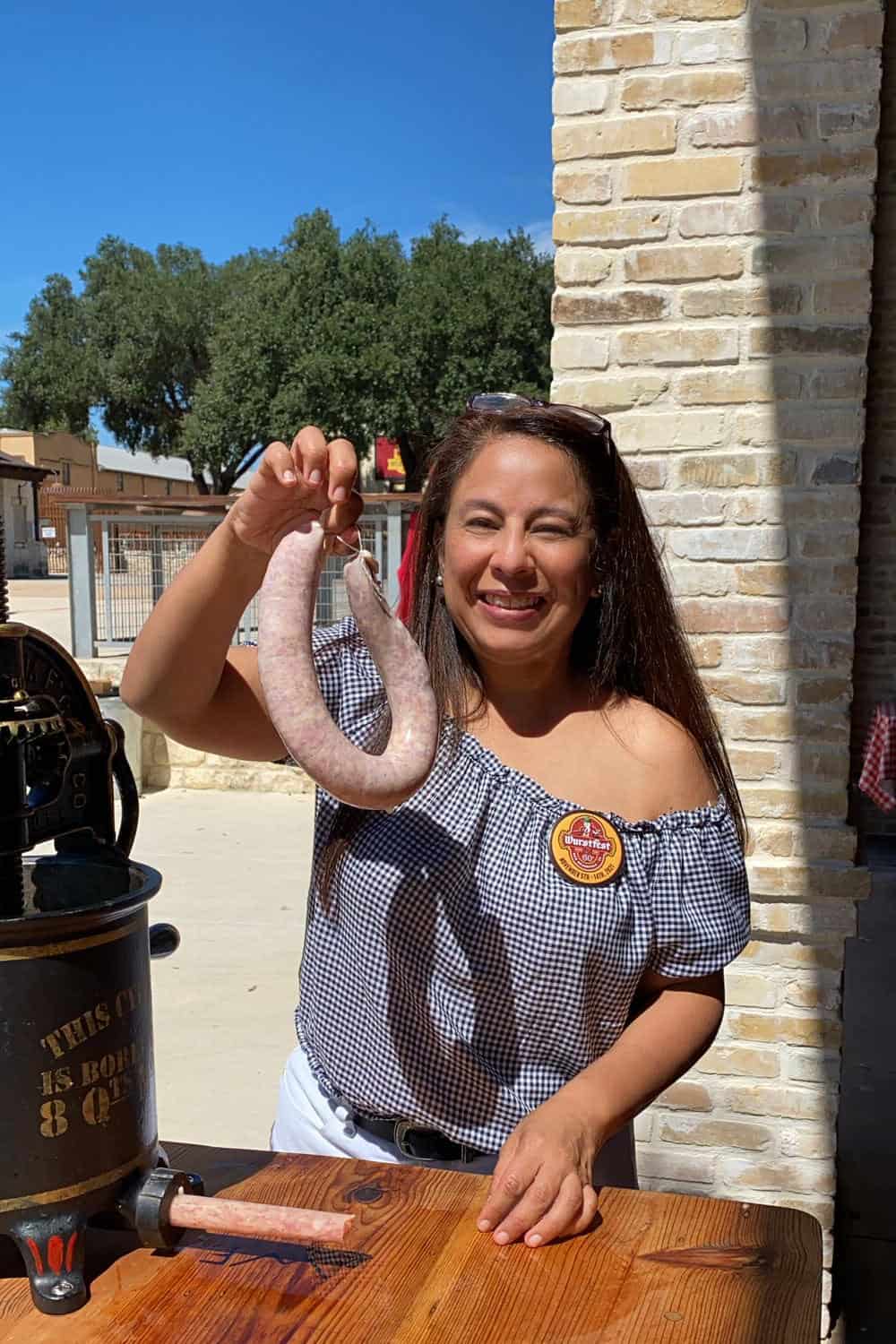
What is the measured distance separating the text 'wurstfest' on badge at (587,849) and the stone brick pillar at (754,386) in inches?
50.2

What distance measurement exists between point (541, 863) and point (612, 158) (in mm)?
1876

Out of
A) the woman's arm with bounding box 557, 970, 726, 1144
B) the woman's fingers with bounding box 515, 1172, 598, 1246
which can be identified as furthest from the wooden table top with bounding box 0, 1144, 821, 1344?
the woman's arm with bounding box 557, 970, 726, 1144

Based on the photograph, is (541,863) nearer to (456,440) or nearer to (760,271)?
(456,440)

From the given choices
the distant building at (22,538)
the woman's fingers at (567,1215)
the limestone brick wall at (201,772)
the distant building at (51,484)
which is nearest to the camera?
the woman's fingers at (567,1215)

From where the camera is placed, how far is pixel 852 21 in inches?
100

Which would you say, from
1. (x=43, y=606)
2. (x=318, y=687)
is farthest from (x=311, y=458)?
(x=43, y=606)

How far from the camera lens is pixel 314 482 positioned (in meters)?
1.38

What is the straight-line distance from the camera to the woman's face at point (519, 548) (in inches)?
62.8

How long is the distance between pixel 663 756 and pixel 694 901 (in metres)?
0.23

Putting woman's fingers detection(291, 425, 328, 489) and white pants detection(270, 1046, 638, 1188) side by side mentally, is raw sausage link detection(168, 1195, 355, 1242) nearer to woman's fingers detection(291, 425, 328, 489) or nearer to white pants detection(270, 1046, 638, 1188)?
white pants detection(270, 1046, 638, 1188)

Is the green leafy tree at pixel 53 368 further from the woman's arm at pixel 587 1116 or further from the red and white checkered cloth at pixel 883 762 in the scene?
the woman's arm at pixel 587 1116

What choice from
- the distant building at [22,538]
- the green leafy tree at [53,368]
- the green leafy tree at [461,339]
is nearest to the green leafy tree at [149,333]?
the green leafy tree at [53,368]

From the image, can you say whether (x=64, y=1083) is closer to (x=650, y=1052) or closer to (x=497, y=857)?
(x=497, y=857)

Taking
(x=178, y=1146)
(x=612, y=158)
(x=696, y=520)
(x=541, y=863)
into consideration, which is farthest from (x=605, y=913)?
(x=612, y=158)
